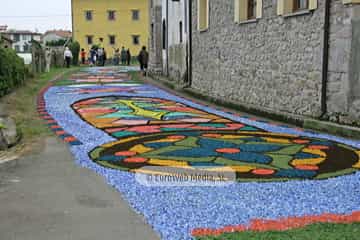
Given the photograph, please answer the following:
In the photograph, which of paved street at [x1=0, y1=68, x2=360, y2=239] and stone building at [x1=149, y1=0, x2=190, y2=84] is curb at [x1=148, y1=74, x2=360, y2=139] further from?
stone building at [x1=149, y1=0, x2=190, y2=84]

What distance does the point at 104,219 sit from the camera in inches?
170

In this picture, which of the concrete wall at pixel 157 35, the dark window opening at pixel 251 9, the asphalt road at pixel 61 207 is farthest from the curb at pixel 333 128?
the concrete wall at pixel 157 35

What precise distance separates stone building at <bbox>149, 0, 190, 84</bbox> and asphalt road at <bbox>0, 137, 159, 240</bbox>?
1351cm

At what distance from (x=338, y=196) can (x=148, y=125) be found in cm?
563

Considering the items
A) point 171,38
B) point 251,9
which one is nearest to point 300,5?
point 251,9

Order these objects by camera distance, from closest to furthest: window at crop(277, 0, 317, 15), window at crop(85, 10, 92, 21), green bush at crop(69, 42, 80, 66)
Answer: window at crop(277, 0, 317, 15) → green bush at crop(69, 42, 80, 66) → window at crop(85, 10, 92, 21)

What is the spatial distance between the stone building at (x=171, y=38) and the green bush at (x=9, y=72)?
644 centimetres

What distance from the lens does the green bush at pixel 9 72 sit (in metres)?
14.2

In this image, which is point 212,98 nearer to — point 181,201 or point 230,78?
point 230,78

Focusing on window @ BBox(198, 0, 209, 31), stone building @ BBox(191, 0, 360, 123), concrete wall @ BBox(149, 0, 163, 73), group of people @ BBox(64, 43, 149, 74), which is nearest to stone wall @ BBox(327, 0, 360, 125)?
stone building @ BBox(191, 0, 360, 123)

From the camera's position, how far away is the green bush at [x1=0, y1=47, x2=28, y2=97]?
14210mm

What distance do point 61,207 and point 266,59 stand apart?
808 centimetres

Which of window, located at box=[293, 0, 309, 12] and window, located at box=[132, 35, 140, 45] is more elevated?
window, located at box=[132, 35, 140, 45]

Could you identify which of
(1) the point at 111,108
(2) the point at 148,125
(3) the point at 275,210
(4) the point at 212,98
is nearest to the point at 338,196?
(3) the point at 275,210
